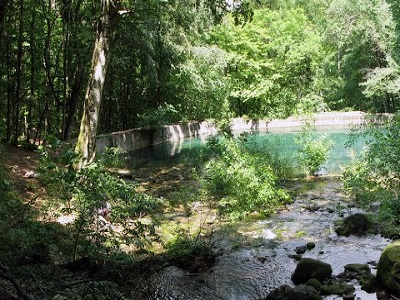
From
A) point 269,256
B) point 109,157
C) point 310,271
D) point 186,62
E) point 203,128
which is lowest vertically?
point 269,256

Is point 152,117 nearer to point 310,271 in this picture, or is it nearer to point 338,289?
point 310,271

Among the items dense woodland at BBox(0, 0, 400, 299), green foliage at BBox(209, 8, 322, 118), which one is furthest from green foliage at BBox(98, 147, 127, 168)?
green foliage at BBox(209, 8, 322, 118)

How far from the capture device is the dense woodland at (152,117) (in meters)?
4.78

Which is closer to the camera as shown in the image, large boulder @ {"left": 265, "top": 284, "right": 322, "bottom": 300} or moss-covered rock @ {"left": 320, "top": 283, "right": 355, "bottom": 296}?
large boulder @ {"left": 265, "top": 284, "right": 322, "bottom": 300}

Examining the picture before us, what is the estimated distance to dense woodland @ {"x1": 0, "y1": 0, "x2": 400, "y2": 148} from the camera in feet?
38.8

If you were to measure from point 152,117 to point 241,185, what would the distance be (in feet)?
43.4

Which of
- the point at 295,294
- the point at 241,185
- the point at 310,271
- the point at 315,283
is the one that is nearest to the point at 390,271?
the point at 315,283

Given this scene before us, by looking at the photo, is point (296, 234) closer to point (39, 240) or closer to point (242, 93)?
point (39, 240)

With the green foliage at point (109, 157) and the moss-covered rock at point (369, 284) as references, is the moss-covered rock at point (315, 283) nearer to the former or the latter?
the moss-covered rock at point (369, 284)

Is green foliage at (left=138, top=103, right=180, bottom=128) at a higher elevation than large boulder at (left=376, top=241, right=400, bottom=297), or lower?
higher

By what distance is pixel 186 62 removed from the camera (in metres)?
22.5

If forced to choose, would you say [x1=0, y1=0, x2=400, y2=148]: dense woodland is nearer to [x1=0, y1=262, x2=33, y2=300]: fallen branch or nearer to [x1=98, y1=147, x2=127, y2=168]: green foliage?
[x1=98, y1=147, x2=127, y2=168]: green foliage

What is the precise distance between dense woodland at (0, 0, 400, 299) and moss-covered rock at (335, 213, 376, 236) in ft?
0.60

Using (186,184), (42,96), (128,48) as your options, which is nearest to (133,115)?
(128,48)
